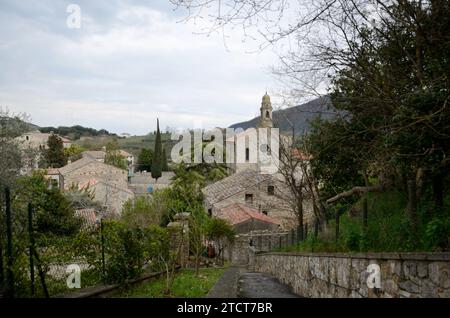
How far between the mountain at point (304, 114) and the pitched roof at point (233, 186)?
64.9 feet

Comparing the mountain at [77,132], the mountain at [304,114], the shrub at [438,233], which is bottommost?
the shrub at [438,233]

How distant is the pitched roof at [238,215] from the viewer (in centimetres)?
3209

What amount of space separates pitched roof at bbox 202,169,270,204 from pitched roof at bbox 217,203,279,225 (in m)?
3.05

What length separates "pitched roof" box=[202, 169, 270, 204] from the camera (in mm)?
39500

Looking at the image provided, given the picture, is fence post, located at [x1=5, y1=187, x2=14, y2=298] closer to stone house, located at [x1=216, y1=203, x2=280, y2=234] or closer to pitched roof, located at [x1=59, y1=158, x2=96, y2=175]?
stone house, located at [x1=216, y1=203, x2=280, y2=234]

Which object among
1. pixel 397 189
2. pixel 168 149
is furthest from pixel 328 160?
pixel 168 149

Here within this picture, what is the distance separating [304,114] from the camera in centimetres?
1338

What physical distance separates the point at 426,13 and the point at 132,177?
76.2m

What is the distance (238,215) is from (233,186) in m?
7.88

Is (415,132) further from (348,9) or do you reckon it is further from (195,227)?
(195,227)
